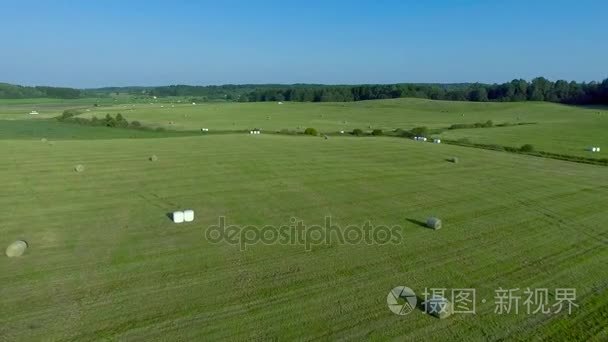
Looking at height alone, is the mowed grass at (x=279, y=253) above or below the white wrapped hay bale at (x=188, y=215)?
below

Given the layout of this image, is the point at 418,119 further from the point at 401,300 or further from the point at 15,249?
the point at 15,249

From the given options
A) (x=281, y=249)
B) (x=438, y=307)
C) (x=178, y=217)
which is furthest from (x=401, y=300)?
(x=178, y=217)

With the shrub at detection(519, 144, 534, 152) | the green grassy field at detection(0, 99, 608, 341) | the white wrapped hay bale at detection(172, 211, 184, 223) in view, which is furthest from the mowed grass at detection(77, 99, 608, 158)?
the white wrapped hay bale at detection(172, 211, 184, 223)

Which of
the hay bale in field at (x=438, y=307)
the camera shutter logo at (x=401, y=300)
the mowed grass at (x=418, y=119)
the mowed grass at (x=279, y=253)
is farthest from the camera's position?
the mowed grass at (x=418, y=119)

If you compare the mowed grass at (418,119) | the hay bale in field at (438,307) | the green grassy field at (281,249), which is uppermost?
the hay bale in field at (438,307)

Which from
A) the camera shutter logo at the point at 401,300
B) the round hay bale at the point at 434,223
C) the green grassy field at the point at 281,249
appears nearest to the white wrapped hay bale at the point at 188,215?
the green grassy field at the point at 281,249

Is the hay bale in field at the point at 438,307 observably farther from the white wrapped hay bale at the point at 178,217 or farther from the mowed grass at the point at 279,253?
the white wrapped hay bale at the point at 178,217

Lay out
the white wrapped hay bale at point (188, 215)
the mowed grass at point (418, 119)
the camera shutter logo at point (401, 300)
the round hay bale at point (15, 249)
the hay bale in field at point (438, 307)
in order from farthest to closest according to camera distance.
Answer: the mowed grass at point (418, 119)
the white wrapped hay bale at point (188, 215)
the round hay bale at point (15, 249)
the camera shutter logo at point (401, 300)
the hay bale in field at point (438, 307)

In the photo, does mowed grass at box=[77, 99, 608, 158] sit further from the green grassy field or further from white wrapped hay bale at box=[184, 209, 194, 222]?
white wrapped hay bale at box=[184, 209, 194, 222]
